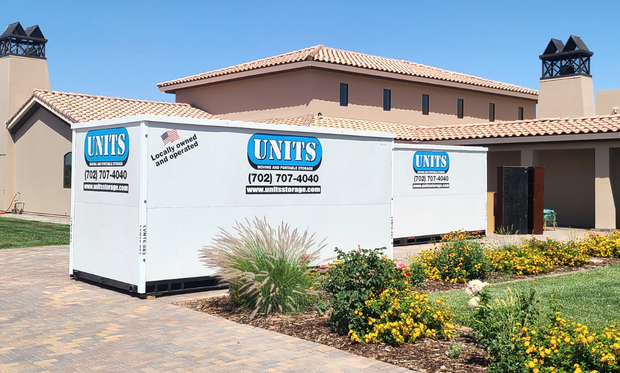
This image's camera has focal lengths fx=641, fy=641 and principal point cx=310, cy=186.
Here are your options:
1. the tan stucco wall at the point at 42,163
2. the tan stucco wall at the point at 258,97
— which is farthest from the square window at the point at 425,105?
the tan stucco wall at the point at 42,163

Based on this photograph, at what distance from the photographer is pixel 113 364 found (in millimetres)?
6398

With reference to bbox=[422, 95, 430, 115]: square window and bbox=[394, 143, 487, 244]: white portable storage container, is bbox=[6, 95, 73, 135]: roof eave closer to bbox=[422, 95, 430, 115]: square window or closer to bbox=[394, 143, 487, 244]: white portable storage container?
bbox=[394, 143, 487, 244]: white portable storage container

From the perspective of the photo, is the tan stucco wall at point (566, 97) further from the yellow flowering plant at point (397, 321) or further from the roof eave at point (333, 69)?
the yellow flowering plant at point (397, 321)

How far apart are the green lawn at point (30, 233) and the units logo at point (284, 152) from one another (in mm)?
9023

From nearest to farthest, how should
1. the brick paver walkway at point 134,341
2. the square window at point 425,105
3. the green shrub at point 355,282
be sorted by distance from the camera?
the brick paver walkway at point 134,341 < the green shrub at point 355,282 < the square window at point 425,105

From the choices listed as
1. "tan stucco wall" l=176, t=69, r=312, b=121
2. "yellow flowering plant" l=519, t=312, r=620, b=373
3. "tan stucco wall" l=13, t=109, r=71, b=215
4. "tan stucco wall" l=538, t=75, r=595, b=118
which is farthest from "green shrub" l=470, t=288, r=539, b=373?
"tan stucco wall" l=538, t=75, r=595, b=118

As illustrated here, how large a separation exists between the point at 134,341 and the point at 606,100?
37.7m

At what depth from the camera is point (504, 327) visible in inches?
251

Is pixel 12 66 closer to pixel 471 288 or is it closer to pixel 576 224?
pixel 576 224

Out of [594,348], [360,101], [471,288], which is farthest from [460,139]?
[594,348]

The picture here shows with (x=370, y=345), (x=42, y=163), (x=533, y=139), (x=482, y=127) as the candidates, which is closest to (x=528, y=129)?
(x=533, y=139)

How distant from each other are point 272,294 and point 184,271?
95.5 inches

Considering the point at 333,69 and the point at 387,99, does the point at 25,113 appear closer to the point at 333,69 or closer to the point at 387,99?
the point at 333,69

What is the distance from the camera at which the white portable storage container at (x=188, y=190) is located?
33.2 feet
